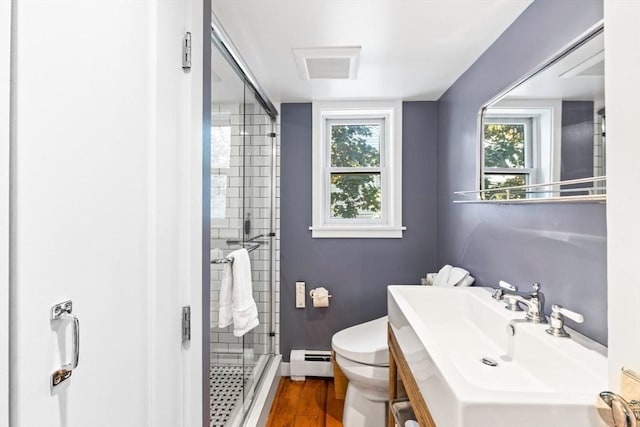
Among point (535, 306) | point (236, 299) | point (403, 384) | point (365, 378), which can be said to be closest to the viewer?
point (535, 306)

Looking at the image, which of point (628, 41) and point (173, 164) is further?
point (173, 164)

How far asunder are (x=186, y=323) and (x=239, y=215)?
997mm

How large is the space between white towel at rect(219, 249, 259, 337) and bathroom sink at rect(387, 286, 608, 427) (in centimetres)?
72

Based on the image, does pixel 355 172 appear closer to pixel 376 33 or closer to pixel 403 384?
pixel 376 33

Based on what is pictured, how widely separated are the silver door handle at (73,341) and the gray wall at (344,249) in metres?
2.24

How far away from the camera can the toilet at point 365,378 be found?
76.5 inches

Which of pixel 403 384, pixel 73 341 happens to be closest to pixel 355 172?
pixel 403 384

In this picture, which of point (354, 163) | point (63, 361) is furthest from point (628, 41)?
point (354, 163)

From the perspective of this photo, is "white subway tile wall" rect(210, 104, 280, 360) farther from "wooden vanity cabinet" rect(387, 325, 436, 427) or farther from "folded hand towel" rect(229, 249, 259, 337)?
"wooden vanity cabinet" rect(387, 325, 436, 427)

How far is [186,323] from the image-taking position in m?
1.02

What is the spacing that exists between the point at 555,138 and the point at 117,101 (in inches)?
55.9

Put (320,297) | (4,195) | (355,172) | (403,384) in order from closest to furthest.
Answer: (4,195) < (403,384) < (320,297) < (355,172)

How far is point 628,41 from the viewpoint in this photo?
1.82 ft

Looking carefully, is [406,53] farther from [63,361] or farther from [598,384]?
[63,361]
